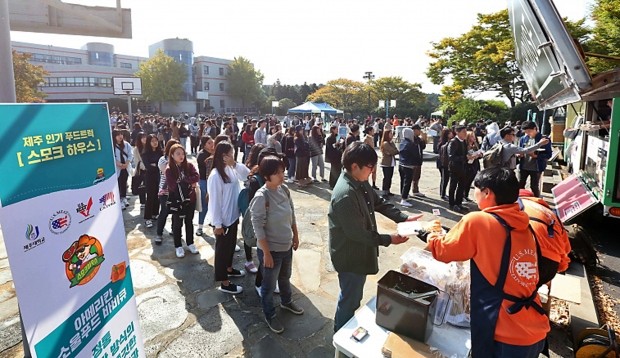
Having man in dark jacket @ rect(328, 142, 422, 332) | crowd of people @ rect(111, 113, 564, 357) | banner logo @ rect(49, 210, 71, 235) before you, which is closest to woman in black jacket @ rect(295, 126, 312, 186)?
crowd of people @ rect(111, 113, 564, 357)

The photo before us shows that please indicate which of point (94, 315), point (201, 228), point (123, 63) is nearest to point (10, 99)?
point (94, 315)

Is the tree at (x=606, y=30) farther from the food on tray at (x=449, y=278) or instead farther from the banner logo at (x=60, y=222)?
the banner logo at (x=60, y=222)

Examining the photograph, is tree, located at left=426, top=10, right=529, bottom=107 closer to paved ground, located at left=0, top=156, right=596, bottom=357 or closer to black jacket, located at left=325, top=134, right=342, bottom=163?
black jacket, located at left=325, top=134, right=342, bottom=163

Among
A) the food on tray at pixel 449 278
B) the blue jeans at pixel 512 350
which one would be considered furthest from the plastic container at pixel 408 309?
the blue jeans at pixel 512 350

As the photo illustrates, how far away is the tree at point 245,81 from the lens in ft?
203

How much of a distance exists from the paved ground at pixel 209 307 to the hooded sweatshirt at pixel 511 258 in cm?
174

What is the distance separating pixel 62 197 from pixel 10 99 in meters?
0.76

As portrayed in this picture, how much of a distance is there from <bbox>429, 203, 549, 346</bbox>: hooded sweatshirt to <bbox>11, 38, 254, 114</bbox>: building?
192ft

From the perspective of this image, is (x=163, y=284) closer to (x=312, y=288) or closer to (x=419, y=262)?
(x=312, y=288)

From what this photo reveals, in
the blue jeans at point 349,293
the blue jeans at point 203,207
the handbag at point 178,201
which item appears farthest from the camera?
the blue jeans at point 203,207

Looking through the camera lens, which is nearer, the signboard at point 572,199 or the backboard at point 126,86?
the signboard at point 572,199

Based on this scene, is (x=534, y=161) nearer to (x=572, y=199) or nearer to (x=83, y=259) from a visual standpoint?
(x=572, y=199)

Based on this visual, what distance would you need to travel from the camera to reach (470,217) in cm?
199

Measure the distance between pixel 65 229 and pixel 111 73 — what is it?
6366 cm
